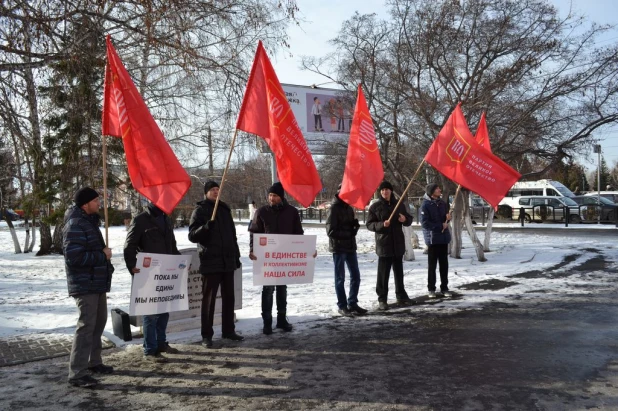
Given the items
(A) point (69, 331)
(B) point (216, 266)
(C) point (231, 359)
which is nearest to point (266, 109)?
(B) point (216, 266)

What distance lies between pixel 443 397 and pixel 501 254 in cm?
1240

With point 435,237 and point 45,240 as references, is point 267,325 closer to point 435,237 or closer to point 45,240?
point 435,237

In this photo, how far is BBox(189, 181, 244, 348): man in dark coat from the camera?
6398mm

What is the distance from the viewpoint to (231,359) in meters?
5.81

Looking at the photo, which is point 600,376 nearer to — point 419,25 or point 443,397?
point 443,397

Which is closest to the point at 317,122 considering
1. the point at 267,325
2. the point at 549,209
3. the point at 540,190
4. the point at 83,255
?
the point at 267,325

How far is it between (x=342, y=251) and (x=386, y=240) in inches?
34.4

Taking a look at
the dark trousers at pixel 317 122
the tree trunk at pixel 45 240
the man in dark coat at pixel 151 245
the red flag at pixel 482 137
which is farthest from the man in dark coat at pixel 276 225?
the tree trunk at pixel 45 240

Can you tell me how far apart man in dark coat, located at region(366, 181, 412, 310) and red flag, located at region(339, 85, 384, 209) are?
500 mm

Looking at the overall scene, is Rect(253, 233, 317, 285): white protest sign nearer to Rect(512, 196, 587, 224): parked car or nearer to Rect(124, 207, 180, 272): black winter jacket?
Rect(124, 207, 180, 272): black winter jacket

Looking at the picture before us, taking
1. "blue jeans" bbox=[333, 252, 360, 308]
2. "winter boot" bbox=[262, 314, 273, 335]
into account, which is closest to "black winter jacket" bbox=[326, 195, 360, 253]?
"blue jeans" bbox=[333, 252, 360, 308]

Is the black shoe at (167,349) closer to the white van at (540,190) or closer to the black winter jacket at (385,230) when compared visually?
the black winter jacket at (385,230)

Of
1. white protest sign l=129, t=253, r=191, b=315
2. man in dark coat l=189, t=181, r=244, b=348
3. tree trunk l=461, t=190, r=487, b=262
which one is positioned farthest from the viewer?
tree trunk l=461, t=190, r=487, b=262

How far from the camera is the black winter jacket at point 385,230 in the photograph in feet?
27.7
